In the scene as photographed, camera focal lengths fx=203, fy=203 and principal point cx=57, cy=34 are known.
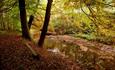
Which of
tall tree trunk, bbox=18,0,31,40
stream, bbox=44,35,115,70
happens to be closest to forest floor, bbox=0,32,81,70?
stream, bbox=44,35,115,70

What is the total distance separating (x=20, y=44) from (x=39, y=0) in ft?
18.1

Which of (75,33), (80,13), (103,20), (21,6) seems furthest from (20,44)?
(75,33)

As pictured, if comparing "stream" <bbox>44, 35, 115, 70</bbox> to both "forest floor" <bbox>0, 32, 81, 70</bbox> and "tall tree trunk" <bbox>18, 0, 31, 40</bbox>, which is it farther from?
"tall tree trunk" <bbox>18, 0, 31, 40</bbox>

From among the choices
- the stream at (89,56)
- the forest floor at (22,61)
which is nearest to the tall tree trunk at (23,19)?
the forest floor at (22,61)

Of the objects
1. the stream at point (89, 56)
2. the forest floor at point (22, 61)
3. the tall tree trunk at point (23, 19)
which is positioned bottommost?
the stream at point (89, 56)

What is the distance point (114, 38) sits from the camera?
8578mm

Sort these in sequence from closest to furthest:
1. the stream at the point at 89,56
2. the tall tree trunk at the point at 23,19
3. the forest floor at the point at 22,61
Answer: the forest floor at the point at 22,61 < the tall tree trunk at the point at 23,19 < the stream at the point at 89,56

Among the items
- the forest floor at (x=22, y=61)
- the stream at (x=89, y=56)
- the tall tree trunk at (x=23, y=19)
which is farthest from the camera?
the stream at (x=89, y=56)

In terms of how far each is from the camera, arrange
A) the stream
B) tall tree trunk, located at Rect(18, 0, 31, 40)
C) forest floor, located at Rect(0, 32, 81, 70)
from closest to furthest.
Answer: forest floor, located at Rect(0, 32, 81, 70), tall tree trunk, located at Rect(18, 0, 31, 40), the stream

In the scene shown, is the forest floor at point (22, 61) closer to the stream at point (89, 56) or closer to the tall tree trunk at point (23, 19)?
the stream at point (89, 56)

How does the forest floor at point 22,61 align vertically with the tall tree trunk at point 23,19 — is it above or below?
below

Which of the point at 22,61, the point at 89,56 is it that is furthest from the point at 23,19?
the point at 89,56

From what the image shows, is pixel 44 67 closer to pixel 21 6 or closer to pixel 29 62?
pixel 29 62

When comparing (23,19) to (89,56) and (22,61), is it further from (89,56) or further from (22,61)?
A: (89,56)
